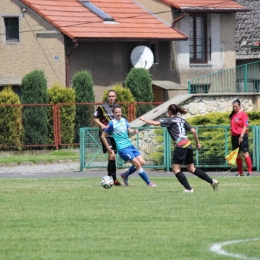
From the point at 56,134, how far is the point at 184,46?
431 inches

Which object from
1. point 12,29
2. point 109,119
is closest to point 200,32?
point 12,29

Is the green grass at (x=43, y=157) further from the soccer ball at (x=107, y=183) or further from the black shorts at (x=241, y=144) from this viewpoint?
the soccer ball at (x=107, y=183)

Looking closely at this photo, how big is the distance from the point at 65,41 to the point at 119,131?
2436cm

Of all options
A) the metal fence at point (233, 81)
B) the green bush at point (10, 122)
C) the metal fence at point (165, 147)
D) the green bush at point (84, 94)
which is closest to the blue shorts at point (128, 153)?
the metal fence at point (165, 147)

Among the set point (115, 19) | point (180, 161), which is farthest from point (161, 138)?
point (115, 19)

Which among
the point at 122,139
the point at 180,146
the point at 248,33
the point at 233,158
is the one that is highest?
the point at 248,33

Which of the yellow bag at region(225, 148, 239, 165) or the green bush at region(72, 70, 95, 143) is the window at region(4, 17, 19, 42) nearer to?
the green bush at region(72, 70, 95, 143)

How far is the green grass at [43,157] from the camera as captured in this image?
34.6m

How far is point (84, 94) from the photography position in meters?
42.8

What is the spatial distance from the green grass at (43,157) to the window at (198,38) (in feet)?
42.5

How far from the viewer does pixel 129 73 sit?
4528 centimetres

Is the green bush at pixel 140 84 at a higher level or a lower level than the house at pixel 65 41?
lower

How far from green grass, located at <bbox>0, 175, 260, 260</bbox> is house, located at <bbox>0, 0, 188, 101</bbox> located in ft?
79.2

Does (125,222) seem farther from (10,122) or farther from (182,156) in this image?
(10,122)
